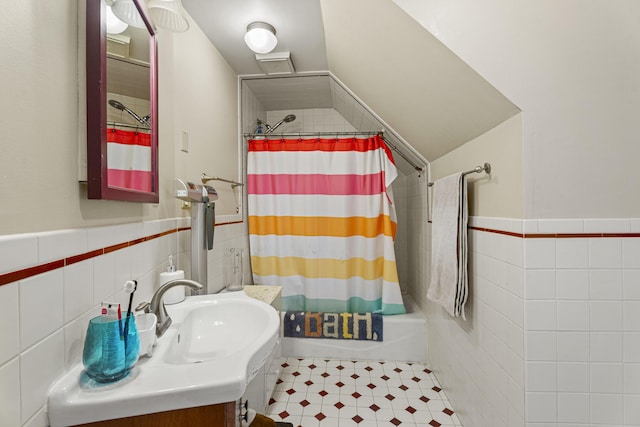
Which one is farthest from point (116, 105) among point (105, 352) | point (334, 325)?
point (334, 325)

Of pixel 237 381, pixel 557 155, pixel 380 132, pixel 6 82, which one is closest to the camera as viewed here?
pixel 6 82

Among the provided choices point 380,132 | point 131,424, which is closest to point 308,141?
point 380,132

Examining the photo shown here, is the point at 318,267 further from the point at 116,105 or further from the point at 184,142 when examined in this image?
the point at 116,105

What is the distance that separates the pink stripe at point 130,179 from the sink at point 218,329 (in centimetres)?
52

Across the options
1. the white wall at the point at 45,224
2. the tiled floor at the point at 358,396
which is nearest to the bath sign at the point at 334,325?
the tiled floor at the point at 358,396

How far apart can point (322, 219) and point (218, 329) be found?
→ 132 cm

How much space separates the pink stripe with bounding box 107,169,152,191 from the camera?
2.83 feet

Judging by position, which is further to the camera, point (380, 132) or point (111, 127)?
point (380, 132)

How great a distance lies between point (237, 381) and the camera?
0.68 m

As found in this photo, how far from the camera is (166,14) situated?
108 cm

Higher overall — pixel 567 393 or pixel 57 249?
pixel 57 249

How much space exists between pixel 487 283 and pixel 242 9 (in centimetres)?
188

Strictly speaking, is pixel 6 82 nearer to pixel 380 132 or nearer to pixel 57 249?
pixel 57 249

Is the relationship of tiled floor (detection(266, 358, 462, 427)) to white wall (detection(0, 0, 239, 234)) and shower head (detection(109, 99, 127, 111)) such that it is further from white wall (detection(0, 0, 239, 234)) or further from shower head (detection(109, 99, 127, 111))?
shower head (detection(109, 99, 127, 111))
